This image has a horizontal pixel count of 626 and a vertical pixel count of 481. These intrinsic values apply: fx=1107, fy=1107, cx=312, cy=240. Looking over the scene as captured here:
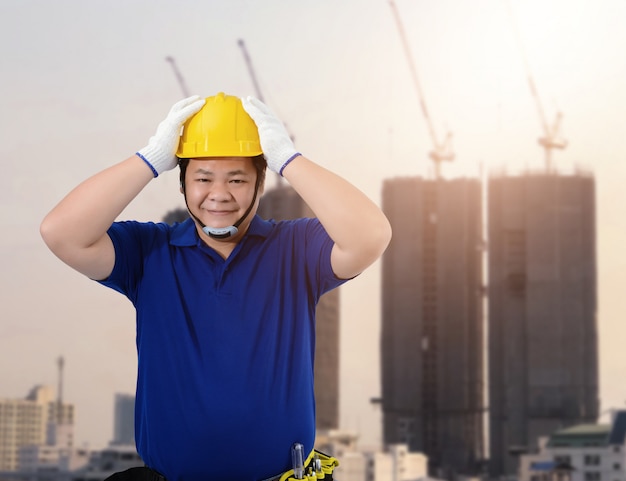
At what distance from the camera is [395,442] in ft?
104

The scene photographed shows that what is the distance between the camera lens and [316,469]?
178 centimetres

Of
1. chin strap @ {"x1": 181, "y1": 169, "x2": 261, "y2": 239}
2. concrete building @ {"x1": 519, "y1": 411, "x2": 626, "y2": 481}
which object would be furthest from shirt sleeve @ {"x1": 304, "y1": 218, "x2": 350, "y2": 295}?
concrete building @ {"x1": 519, "y1": 411, "x2": 626, "y2": 481}

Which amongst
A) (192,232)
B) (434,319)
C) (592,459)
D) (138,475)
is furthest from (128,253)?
(434,319)

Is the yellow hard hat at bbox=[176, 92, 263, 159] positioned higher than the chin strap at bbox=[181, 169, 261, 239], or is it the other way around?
the yellow hard hat at bbox=[176, 92, 263, 159]

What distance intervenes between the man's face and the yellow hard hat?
0.02m

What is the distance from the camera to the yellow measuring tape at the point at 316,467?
1.71 metres

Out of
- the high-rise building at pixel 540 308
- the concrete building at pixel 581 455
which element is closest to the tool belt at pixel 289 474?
the concrete building at pixel 581 455

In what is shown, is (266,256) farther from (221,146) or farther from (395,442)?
(395,442)

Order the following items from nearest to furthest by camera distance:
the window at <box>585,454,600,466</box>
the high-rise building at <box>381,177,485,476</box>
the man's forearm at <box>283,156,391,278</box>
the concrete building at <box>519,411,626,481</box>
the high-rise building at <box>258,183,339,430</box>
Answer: the man's forearm at <box>283,156,391,278</box>
the concrete building at <box>519,411,626,481</box>
the window at <box>585,454,600,466</box>
the high-rise building at <box>258,183,339,430</box>
the high-rise building at <box>381,177,485,476</box>

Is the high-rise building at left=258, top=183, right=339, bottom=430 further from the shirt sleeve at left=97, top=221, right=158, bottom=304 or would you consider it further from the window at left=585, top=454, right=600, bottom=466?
the shirt sleeve at left=97, top=221, right=158, bottom=304

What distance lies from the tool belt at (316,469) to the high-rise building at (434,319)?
28.6 meters

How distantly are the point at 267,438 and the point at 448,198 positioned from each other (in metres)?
29.9

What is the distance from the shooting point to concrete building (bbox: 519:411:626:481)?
2747 cm

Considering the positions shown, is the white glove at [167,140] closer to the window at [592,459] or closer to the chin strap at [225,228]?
the chin strap at [225,228]
